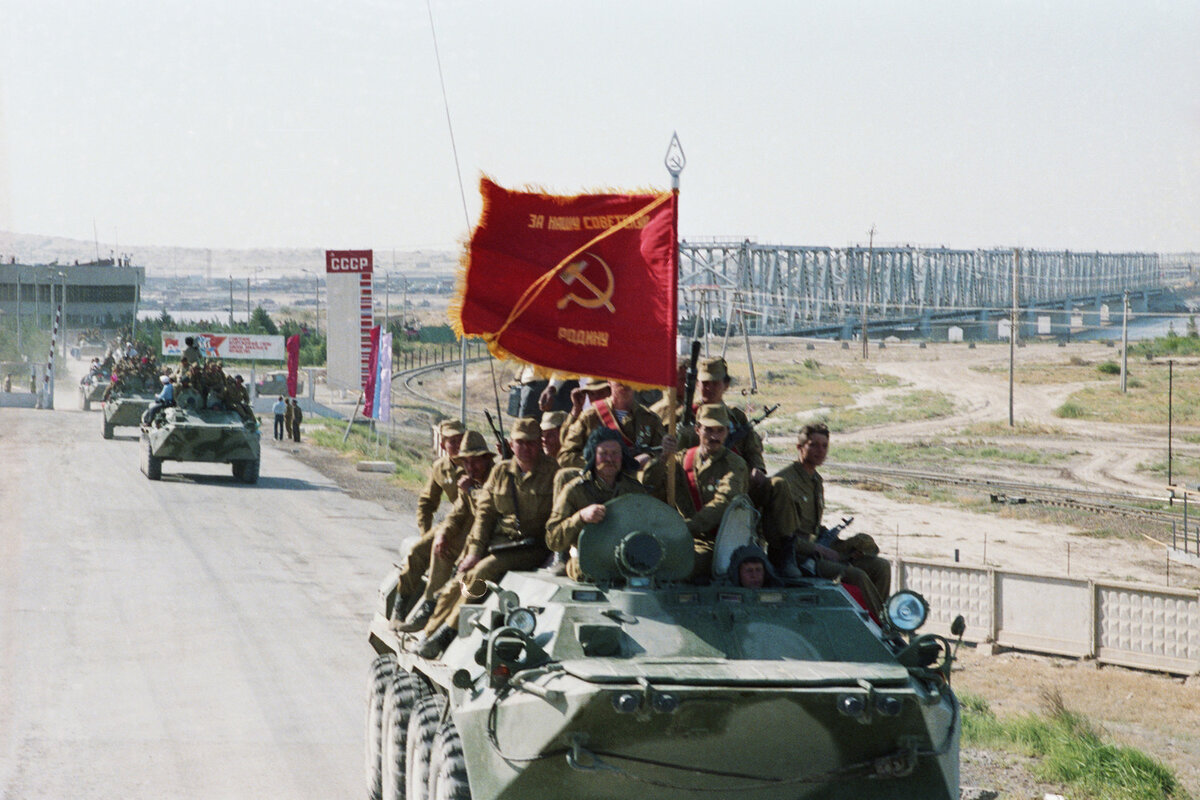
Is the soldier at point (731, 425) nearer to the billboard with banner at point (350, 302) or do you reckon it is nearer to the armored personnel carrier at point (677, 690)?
the armored personnel carrier at point (677, 690)

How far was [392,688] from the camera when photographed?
10.5 m

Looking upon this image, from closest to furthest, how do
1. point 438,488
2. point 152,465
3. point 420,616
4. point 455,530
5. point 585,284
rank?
point 585,284, point 420,616, point 455,530, point 438,488, point 152,465

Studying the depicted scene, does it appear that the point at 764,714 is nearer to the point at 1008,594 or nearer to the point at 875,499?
the point at 1008,594

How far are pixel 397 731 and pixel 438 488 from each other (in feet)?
8.80

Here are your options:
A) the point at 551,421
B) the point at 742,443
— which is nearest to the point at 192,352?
the point at 551,421

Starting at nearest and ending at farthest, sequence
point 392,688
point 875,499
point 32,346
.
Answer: point 392,688 < point 875,499 < point 32,346

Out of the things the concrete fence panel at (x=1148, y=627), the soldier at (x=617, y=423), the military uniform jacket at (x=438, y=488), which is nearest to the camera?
the soldier at (x=617, y=423)

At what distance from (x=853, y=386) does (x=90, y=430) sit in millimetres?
44613

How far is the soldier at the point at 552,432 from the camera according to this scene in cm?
1030

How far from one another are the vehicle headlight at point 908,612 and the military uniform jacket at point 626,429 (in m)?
2.29

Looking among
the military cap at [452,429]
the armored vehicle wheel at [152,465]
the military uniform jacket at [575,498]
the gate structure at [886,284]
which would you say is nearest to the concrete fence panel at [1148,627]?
the military cap at [452,429]

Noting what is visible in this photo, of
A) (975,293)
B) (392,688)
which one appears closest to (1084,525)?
(392,688)

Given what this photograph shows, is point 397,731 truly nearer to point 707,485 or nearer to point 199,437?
point 707,485

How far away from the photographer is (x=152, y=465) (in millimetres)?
30984
